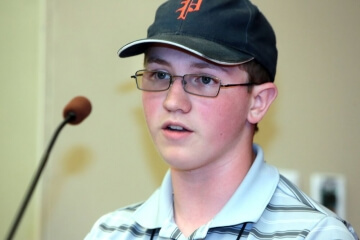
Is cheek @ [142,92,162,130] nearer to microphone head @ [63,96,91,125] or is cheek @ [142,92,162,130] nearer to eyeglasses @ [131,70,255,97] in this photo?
eyeglasses @ [131,70,255,97]

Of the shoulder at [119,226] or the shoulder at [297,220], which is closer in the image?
the shoulder at [297,220]

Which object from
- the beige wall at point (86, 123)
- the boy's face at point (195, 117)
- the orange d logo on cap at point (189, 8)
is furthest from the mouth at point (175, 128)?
the beige wall at point (86, 123)

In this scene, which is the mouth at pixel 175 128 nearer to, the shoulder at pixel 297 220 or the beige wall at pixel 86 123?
the shoulder at pixel 297 220

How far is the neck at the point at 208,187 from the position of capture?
119 cm

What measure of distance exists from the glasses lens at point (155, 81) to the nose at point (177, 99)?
30 millimetres

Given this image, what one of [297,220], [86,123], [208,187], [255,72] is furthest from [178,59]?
[86,123]

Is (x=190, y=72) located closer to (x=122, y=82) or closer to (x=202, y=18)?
(x=202, y=18)

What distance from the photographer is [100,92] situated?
1.67 m

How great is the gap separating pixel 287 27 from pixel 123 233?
2.36 ft

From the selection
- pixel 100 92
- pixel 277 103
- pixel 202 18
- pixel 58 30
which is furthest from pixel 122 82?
pixel 202 18

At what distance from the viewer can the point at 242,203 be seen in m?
1.15

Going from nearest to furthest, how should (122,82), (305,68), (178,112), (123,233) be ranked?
1. (178,112)
2. (123,233)
3. (305,68)
4. (122,82)

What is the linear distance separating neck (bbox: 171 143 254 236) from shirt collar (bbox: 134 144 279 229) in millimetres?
25

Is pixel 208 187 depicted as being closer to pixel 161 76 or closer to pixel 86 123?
pixel 161 76
